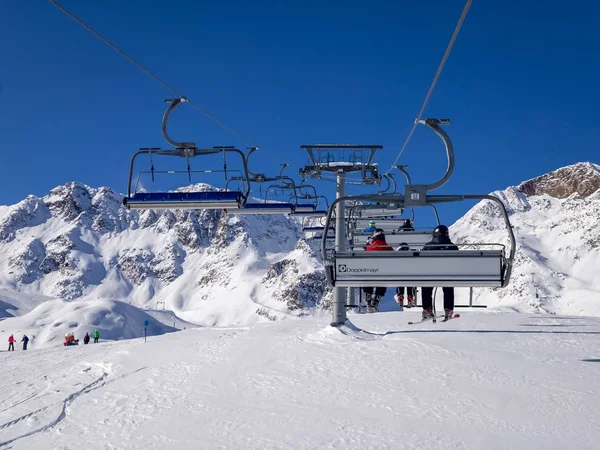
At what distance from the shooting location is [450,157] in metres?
10.0

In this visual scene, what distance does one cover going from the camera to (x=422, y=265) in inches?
345

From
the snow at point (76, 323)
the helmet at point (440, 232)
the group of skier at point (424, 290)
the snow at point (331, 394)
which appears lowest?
the snow at point (76, 323)

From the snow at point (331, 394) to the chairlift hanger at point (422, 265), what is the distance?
194 cm

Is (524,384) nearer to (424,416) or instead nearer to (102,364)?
(424,416)

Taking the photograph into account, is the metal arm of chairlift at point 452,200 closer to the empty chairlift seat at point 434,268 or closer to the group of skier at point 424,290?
the empty chairlift seat at point 434,268

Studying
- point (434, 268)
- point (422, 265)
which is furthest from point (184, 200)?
point (434, 268)

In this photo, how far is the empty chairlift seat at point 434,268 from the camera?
340 inches

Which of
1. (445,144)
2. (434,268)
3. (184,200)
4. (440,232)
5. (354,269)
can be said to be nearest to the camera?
(434,268)

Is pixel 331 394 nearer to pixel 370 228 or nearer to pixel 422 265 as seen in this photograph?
pixel 422 265

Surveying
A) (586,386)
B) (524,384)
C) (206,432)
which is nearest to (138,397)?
(206,432)

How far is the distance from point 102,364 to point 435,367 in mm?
7726

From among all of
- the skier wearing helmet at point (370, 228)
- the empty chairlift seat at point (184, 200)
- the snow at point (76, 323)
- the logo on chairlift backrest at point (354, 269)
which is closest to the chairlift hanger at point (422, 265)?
the logo on chairlift backrest at point (354, 269)

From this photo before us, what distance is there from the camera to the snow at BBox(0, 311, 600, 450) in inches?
332

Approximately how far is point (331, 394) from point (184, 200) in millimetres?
4196
